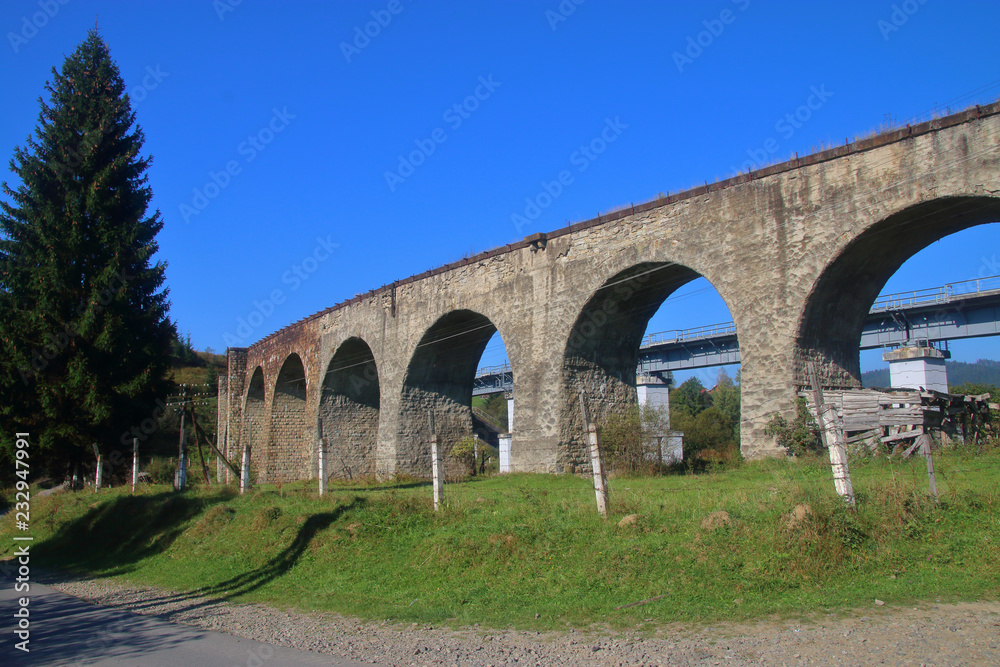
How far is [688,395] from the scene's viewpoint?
4631 centimetres

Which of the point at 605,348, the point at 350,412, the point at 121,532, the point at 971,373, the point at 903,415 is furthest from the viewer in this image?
the point at 971,373

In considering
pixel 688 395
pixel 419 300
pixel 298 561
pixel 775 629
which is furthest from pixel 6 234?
pixel 688 395

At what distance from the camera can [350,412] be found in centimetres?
2431

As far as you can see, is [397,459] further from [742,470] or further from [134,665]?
[134,665]

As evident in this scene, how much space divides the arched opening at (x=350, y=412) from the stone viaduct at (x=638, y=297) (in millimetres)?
50

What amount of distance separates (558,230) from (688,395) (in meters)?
33.5

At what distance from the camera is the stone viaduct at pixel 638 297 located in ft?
34.1

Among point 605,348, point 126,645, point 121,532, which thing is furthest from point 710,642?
point 121,532

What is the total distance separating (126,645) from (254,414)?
91.0ft

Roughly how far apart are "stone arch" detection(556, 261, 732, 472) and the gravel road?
9199 millimetres

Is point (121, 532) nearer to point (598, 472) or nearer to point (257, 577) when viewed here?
point (257, 577)

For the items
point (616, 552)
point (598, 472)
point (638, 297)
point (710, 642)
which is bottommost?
point (710, 642)

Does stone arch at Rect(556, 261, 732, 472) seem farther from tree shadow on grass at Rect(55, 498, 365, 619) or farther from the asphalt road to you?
the asphalt road

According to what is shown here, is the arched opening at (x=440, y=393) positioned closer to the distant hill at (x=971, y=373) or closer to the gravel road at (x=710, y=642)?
the gravel road at (x=710, y=642)
